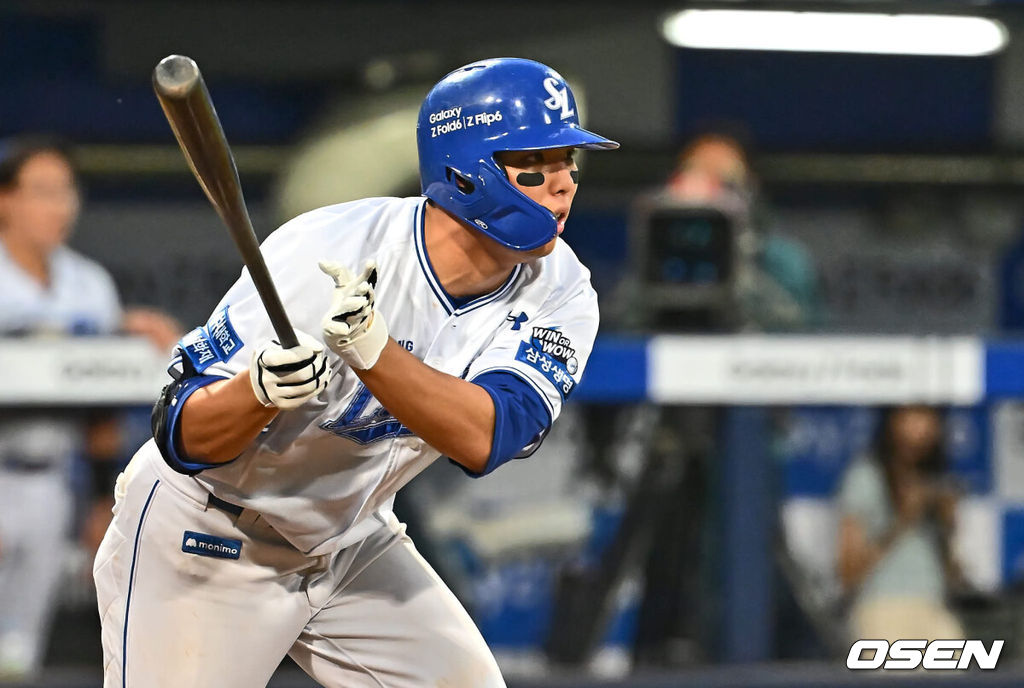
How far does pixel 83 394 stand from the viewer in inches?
145

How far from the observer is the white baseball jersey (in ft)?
7.47

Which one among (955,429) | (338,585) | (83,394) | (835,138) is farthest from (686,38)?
(338,585)

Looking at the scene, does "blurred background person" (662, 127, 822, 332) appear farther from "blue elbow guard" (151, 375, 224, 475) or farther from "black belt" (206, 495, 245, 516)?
"blue elbow guard" (151, 375, 224, 475)

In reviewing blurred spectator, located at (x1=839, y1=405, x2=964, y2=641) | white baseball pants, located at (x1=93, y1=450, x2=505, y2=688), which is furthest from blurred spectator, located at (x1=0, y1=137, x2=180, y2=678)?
blurred spectator, located at (x1=839, y1=405, x2=964, y2=641)

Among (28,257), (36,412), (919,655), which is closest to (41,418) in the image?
(36,412)

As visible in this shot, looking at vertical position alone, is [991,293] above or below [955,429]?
below

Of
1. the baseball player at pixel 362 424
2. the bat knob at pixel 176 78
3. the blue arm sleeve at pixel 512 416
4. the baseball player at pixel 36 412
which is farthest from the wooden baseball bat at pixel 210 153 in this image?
the baseball player at pixel 36 412

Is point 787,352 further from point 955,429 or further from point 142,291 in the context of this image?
point 142,291

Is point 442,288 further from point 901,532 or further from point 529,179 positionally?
point 901,532

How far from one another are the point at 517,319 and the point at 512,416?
25 cm

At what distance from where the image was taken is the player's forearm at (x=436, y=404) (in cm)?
207

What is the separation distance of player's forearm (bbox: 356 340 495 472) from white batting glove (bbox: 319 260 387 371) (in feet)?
0.10

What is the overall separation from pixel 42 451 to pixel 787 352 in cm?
181

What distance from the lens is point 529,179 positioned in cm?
234
